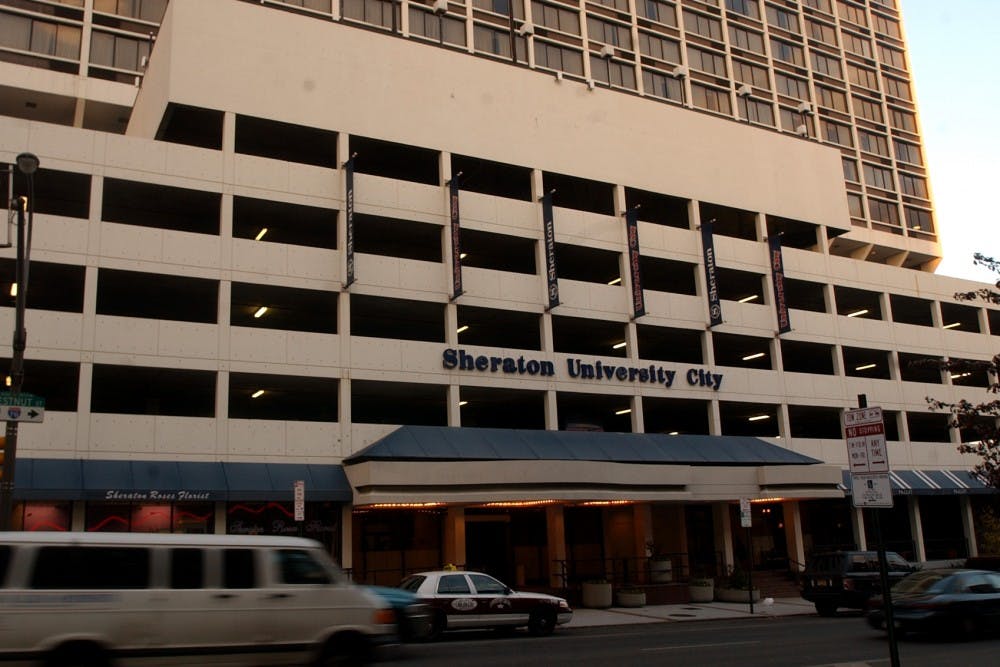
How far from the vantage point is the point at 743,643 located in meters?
19.1

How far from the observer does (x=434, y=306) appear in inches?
1427

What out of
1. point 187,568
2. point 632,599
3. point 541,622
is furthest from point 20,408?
point 632,599

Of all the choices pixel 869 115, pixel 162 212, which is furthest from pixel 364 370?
pixel 869 115

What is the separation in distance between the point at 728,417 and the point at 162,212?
28.6 metres

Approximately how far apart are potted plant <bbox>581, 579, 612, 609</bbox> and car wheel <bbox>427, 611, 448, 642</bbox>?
11.8 metres

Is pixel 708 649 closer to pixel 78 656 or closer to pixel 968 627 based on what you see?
pixel 968 627

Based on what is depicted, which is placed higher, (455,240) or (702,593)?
(455,240)

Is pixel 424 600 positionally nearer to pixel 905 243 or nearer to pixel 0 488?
pixel 0 488

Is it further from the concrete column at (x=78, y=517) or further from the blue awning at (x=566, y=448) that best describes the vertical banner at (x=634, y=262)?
the concrete column at (x=78, y=517)

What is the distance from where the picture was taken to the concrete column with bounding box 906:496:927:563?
4603cm

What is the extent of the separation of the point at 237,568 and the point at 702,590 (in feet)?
81.2

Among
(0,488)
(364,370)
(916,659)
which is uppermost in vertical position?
(364,370)

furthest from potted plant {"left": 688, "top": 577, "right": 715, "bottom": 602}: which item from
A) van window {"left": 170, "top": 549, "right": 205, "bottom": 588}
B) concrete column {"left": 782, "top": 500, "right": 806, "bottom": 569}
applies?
van window {"left": 170, "top": 549, "right": 205, "bottom": 588}

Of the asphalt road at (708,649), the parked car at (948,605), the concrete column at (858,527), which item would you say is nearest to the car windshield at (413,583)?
the asphalt road at (708,649)
